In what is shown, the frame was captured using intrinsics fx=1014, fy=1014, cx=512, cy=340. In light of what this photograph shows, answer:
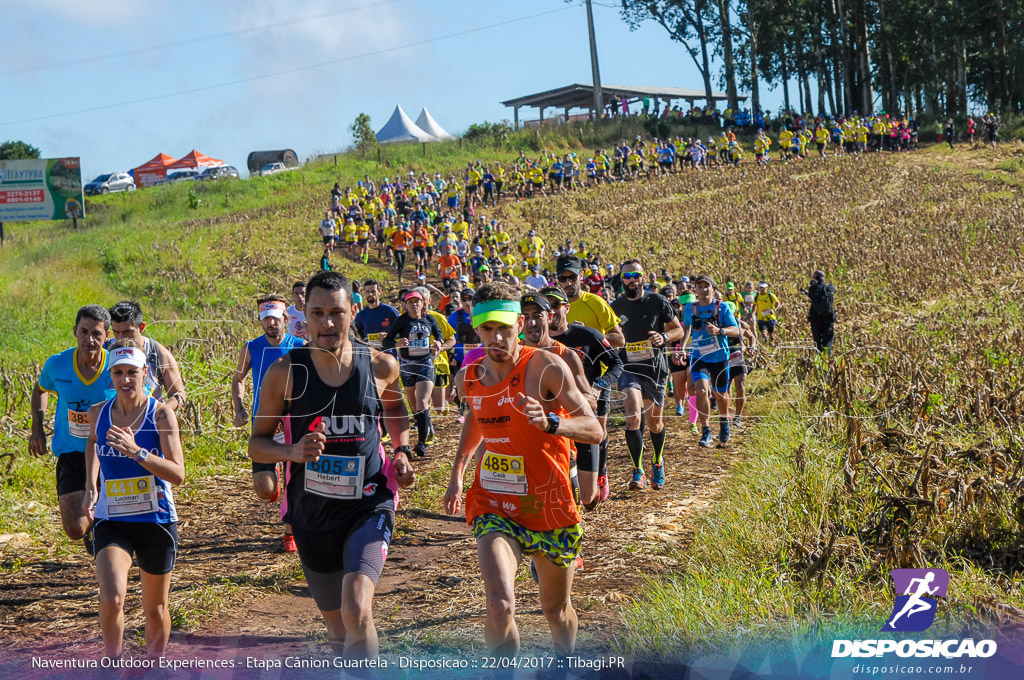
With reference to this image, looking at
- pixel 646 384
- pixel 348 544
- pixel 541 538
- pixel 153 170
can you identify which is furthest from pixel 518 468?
pixel 153 170

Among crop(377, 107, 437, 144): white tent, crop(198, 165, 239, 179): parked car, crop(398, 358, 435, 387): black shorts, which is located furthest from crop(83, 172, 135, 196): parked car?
crop(398, 358, 435, 387): black shorts

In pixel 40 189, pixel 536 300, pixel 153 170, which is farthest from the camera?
pixel 153 170

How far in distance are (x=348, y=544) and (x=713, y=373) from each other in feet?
25.6

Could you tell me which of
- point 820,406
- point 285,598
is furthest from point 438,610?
point 820,406

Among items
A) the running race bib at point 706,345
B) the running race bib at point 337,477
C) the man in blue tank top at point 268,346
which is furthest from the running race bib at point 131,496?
the running race bib at point 706,345

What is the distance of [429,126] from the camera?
64312mm

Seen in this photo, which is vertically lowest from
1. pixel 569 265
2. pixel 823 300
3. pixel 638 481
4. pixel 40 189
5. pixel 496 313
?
pixel 638 481

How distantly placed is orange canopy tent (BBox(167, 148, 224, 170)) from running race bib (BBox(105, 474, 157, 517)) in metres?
63.4

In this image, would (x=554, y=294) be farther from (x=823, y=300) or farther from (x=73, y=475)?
(x=823, y=300)

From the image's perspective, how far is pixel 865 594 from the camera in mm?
6020

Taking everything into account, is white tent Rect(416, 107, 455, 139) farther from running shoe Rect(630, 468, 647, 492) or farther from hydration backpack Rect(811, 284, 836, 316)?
running shoe Rect(630, 468, 647, 492)

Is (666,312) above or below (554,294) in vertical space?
below

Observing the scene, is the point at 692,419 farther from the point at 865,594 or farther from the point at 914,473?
the point at 865,594

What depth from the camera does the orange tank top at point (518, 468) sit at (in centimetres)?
479
